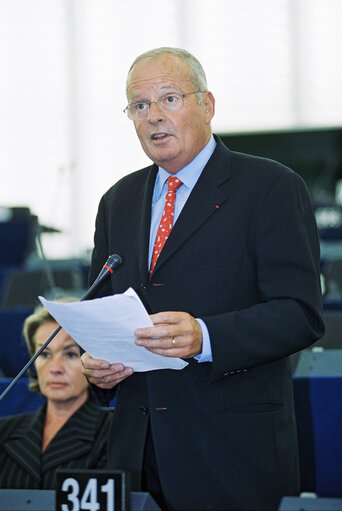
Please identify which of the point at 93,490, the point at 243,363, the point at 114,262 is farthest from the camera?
the point at 114,262

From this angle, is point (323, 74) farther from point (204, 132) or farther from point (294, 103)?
point (204, 132)

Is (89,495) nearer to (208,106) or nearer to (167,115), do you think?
(167,115)

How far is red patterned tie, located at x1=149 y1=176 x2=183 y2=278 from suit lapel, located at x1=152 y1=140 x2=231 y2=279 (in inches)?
2.6

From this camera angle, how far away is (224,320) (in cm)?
156

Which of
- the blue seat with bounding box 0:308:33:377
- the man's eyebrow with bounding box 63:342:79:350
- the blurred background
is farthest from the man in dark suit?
the blurred background

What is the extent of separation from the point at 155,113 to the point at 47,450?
44.2 inches

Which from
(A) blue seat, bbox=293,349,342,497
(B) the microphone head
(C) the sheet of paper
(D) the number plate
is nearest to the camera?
(D) the number plate

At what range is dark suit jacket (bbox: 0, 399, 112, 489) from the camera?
218 cm

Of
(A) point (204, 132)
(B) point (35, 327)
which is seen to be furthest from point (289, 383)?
(B) point (35, 327)

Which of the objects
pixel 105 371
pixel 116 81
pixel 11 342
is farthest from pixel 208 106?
pixel 116 81

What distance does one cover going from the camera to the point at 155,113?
1753mm

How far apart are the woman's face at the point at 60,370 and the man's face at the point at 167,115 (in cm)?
94

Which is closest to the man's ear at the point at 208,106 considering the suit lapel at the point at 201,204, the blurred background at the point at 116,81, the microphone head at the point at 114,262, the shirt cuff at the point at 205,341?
the suit lapel at the point at 201,204

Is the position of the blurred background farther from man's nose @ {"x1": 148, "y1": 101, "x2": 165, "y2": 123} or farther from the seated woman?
man's nose @ {"x1": 148, "y1": 101, "x2": 165, "y2": 123}
